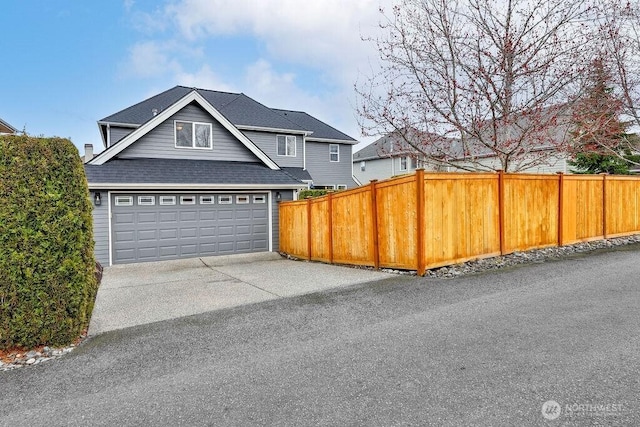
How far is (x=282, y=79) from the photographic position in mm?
18641

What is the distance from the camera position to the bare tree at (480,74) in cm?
972

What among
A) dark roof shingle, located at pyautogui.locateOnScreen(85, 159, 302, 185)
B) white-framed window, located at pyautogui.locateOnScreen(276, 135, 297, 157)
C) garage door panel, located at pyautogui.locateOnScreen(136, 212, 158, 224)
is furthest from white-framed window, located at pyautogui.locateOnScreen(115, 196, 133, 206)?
white-framed window, located at pyautogui.locateOnScreen(276, 135, 297, 157)

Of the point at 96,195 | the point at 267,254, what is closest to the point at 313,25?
the point at 267,254

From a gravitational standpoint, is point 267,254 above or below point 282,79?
below

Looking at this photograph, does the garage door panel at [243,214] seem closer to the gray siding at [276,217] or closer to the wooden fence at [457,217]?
the gray siding at [276,217]

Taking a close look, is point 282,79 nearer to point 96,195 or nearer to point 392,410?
point 96,195

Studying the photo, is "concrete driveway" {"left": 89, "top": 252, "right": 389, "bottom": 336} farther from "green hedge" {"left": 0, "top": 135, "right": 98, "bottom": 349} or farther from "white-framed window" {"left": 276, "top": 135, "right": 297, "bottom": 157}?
"white-framed window" {"left": 276, "top": 135, "right": 297, "bottom": 157}

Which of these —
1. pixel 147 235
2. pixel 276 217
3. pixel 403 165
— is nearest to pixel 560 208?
pixel 276 217

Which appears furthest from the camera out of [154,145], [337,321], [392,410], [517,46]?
[154,145]

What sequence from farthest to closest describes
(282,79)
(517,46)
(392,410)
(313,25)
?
(282,79) < (313,25) < (517,46) < (392,410)

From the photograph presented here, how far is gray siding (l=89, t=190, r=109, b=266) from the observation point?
404 inches

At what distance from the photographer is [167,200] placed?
11047mm

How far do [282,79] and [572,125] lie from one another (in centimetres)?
1307

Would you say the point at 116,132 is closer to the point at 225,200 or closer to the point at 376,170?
the point at 225,200
